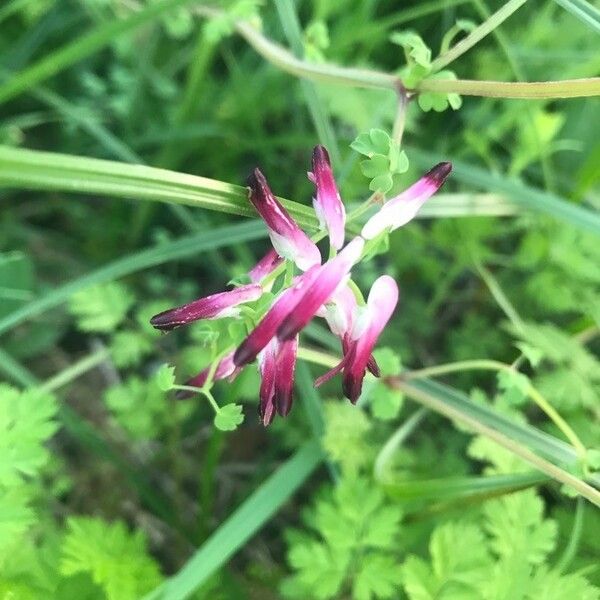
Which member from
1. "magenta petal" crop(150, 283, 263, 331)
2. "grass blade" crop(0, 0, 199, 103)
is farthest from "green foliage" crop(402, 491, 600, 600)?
"grass blade" crop(0, 0, 199, 103)

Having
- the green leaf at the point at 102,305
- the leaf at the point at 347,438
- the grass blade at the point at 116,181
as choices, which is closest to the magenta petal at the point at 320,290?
the grass blade at the point at 116,181

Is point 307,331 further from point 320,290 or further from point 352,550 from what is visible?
point 320,290

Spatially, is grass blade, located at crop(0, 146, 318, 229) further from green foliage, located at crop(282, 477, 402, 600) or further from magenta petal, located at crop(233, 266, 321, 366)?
green foliage, located at crop(282, 477, 402, 600)

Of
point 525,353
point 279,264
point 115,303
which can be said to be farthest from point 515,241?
point 279,264

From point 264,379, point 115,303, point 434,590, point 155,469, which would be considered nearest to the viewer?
point 264,379

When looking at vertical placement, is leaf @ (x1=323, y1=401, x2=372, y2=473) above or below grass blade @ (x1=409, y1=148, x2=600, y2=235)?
below

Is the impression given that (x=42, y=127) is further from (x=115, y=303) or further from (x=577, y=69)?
(x=577, y=69)
